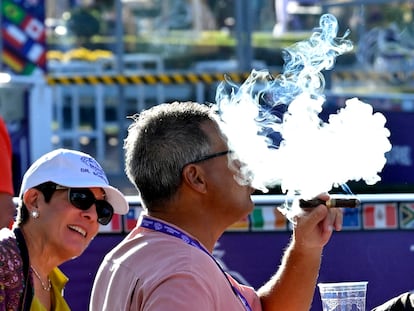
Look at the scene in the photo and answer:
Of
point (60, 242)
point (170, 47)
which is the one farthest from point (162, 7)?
point (60, 242)

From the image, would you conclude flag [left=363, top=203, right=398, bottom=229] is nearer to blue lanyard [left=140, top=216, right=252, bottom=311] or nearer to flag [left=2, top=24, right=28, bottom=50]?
blue lanyard [left=140, top=216, right=252, bottom=311]

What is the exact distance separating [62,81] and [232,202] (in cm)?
831

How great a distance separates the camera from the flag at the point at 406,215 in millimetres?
4824

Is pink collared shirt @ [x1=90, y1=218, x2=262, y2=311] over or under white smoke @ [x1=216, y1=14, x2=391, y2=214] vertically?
under

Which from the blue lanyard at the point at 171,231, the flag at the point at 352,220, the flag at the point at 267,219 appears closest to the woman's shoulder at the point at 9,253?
the blue lanyard at the point at 171,231

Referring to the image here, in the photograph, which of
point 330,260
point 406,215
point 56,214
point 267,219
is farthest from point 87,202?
point 406,215

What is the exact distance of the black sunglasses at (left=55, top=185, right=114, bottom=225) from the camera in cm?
334

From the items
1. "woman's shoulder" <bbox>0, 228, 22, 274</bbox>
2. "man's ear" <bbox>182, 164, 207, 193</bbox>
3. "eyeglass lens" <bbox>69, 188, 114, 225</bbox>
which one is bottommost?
"woman's shoulder" <bbox>0, 228, 22, 274</bbox>

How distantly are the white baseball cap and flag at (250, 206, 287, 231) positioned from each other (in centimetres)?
150

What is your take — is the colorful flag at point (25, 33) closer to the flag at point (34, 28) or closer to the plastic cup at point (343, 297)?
the flag at point (34, 28)

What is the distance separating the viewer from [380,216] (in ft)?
15.9

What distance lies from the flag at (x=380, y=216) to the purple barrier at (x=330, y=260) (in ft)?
0.10

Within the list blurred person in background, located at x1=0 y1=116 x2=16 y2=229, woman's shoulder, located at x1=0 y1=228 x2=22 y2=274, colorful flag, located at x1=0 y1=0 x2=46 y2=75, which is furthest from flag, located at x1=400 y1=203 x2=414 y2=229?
colorful flag, located at x1=0 y1=0 x2=46 y2=75

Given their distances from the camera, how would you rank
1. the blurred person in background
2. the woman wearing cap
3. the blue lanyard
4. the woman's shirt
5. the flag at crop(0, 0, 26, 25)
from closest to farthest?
the blue lanyard < the woman's shirt < the woman wearing cap < the blurred person in background < the flag at crop(0, 0, 26, 25)
